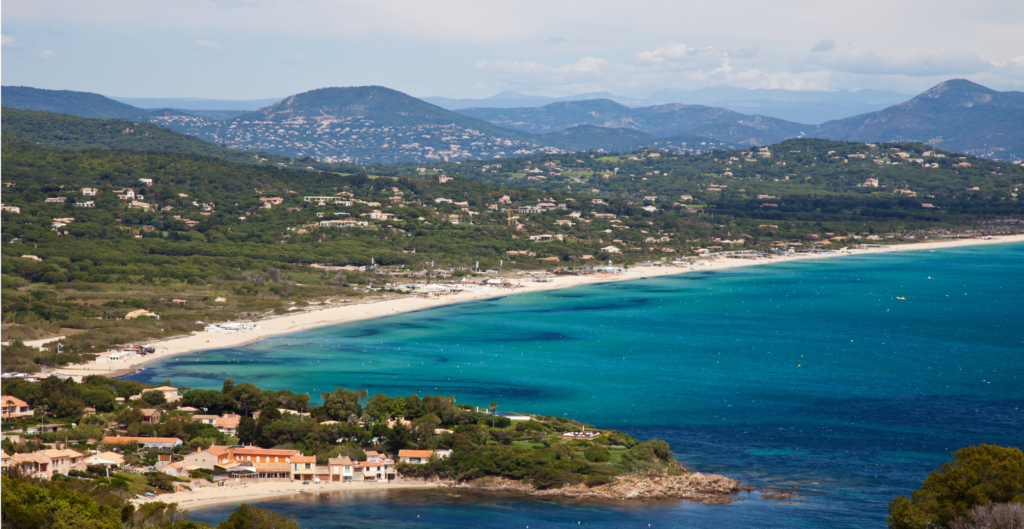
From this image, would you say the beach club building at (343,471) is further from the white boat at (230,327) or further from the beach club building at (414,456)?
the white boat at (230,327)

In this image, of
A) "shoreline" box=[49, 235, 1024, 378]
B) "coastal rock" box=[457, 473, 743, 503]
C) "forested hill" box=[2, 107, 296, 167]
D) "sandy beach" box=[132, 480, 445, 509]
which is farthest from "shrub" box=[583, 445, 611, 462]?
"forested hill" box=[2, 107, 296, 167]

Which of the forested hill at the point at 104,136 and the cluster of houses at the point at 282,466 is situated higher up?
the forested hill at the point at 104,136

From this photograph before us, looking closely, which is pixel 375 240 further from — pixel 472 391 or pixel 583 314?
pixel 472 391

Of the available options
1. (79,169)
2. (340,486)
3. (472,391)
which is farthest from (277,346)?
(79,169)

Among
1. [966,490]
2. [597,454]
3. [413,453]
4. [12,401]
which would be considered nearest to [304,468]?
[413,453]

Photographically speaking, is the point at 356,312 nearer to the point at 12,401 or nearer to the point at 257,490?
the point at 12,401

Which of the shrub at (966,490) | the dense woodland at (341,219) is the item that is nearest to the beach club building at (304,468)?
the shrub at (966,490)
